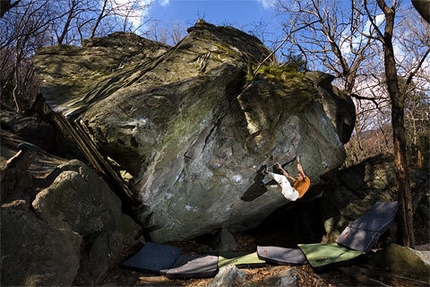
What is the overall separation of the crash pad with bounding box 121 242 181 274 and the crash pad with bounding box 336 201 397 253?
146 inches

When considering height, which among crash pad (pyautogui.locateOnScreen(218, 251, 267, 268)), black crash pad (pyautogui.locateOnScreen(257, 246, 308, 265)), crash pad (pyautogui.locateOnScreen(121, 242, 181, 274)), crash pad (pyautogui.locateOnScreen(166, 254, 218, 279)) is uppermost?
crash pad (pyautogui.locateOnScreen(121, 242, 181, 274))

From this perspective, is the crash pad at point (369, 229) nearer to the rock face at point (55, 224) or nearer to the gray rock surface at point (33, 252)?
the rock face at point (55, 224)

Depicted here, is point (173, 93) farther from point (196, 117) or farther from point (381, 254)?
point (381, 254)

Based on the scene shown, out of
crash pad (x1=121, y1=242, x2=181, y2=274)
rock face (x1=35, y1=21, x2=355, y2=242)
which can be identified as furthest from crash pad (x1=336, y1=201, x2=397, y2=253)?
crash pad (x1=121, y1=242, x2=181, y2=274)

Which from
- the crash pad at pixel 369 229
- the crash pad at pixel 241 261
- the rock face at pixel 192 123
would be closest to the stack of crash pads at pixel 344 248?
the crash pad at pixel 369 229

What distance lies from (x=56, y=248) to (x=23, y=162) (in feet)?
5.29

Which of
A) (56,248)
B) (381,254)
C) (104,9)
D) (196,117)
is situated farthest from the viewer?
(104,9)

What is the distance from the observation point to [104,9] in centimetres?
1453

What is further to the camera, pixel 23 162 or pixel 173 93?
pixel 173 93

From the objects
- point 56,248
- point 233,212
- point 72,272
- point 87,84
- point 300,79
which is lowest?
point 233,212

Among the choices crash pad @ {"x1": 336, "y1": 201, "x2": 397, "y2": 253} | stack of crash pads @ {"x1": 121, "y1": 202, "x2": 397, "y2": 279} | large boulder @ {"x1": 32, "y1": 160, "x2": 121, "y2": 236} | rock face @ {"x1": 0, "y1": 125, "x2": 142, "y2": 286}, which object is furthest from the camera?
crash pad @ {"x1": 336, "y1": 201, "x2": 397, "y2": 253}

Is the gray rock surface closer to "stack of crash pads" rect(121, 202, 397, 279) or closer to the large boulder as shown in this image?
the large boulder

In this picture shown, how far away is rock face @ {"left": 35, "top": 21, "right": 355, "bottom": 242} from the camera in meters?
5.86

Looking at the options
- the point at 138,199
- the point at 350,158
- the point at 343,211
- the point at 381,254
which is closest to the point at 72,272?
the point at 138,199
